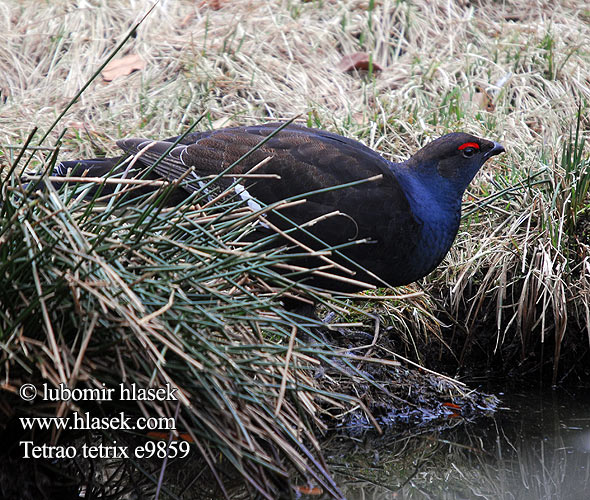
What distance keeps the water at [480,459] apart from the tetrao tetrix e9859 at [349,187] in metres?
0.63

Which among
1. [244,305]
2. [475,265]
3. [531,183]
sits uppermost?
[244,305]

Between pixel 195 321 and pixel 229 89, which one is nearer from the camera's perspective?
pixel 195 321

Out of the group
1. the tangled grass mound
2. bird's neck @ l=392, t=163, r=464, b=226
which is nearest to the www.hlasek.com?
the tangled grass mound

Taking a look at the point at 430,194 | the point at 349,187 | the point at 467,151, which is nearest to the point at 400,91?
the point at 467,151

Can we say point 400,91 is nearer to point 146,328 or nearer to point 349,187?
point 349,187

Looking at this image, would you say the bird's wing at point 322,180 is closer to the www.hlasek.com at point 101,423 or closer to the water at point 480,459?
the water at point 480,459

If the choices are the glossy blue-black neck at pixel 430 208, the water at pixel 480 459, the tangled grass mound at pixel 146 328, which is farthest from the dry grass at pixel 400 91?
the tangled grass mound at pixel 146 328

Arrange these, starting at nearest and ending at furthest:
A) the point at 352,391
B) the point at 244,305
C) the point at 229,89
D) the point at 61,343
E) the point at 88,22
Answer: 1. the point at 61,343
2. the point at 244,305
3. the point at 352,391
4. the point at 229,89
5. the point at 88,22

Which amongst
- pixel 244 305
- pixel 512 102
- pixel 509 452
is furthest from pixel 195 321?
pixel 512 102

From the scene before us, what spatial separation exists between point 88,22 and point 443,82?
2.44 metres

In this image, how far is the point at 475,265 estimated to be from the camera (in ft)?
11.3

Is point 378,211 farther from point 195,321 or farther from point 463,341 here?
point 195,321

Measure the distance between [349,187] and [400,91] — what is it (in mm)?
1932

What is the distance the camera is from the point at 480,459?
2750mm
